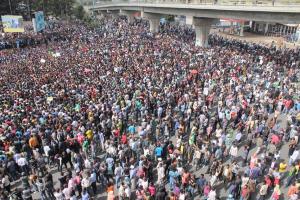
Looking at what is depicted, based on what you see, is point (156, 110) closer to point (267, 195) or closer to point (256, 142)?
point (256, 142)

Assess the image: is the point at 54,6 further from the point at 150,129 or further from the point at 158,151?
the point at 158,151

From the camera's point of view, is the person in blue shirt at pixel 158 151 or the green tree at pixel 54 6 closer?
the person in blue shirt at pixel 158 151

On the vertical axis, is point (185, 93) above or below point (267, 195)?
above

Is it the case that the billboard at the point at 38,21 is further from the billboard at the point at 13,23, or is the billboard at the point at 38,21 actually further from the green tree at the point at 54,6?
the green tree at the point at 54,6

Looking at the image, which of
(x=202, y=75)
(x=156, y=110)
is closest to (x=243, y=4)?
(x=202, y=75)

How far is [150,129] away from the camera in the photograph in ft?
50.2

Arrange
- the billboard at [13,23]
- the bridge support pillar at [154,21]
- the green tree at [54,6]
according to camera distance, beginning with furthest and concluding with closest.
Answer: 1. the green tree at [54,6]
2. the bridge support pillar at [154,21]
3. the billboard at [13,23]

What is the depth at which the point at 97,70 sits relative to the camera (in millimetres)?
26359

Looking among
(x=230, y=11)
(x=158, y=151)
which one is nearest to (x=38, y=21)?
(x=230, y=11)

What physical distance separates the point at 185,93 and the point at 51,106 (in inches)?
340

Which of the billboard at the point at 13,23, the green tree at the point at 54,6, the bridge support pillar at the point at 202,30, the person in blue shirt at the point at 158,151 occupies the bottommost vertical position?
the person in blue shirt at the point at 158,151

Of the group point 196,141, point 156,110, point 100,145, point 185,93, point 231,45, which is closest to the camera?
point 196,141

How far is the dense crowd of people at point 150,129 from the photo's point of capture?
1170cm

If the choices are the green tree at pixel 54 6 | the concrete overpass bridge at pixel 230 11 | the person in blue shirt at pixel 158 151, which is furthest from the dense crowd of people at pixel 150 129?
the green tree at pixel 54 6
